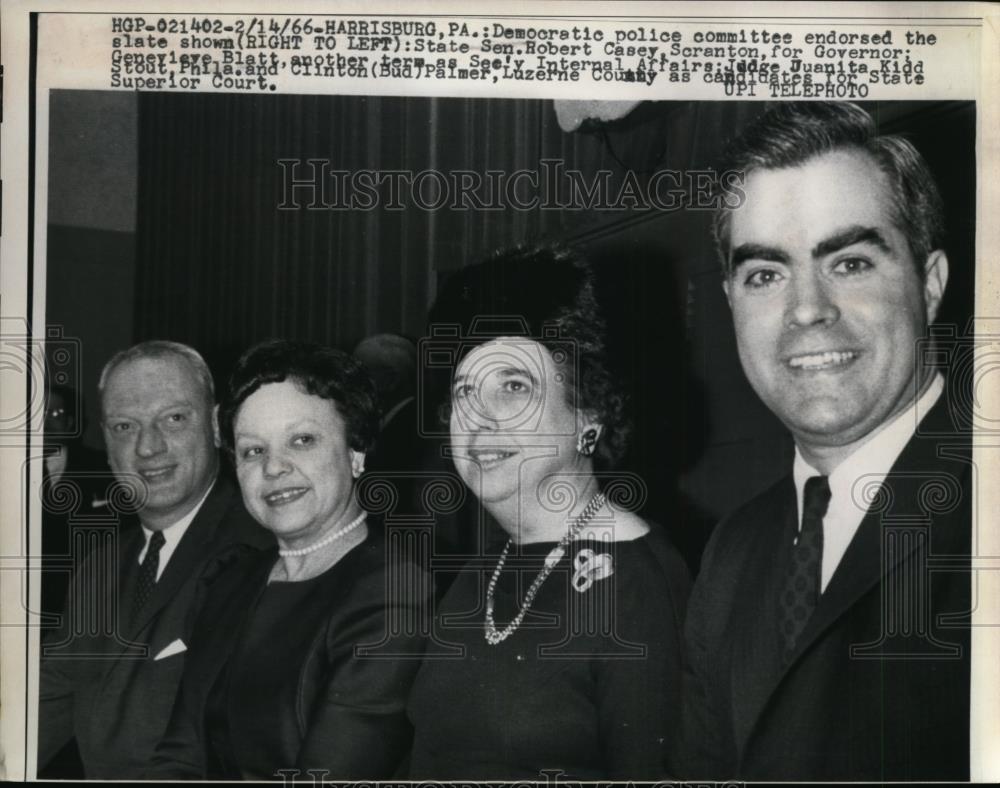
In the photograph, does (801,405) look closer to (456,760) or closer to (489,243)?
(489,243)

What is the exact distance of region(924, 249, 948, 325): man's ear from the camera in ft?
11.3

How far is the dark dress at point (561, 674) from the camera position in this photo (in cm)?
335

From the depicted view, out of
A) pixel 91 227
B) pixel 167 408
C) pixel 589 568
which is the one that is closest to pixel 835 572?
pixel 589 568

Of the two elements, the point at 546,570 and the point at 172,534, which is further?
the point at 172,534

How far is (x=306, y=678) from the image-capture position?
11.2 ft

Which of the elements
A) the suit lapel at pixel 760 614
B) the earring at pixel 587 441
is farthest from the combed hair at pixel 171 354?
the suit lapel at pixel 760 614

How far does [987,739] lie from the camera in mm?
3461

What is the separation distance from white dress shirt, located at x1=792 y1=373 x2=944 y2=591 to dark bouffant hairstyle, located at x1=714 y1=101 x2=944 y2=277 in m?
0.46

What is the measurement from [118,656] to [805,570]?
1.94 m

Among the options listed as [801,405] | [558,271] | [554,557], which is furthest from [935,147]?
[554,557]

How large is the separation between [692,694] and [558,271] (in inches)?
48.4

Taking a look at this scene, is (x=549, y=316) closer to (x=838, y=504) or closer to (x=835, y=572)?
(x=838, y=504)

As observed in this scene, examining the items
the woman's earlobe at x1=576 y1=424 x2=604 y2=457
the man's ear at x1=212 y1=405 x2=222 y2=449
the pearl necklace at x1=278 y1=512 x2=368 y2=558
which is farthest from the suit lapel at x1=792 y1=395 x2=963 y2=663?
the man's ear at x1=212 y1=405 x2=222 y2=449

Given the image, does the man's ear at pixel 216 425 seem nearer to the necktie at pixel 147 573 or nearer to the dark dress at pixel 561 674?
the necktie at pixel 147 573
